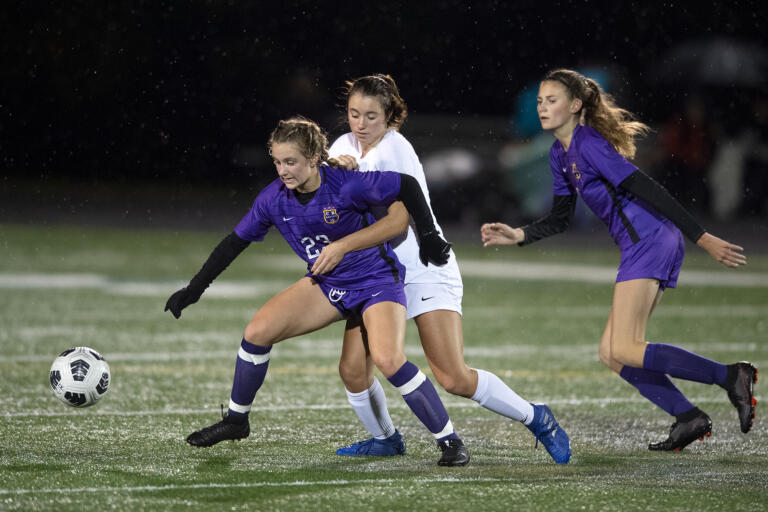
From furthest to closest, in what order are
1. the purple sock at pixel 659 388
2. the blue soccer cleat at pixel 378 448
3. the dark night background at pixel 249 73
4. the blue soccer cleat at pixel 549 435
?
the dark night background at pixel 249 73, the purple sock at pixel 659 388, the blue soccer cleat at pixel 378 448, the blue soccer cleat at pixel 549 435

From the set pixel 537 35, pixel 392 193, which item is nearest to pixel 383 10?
pixel 537 35

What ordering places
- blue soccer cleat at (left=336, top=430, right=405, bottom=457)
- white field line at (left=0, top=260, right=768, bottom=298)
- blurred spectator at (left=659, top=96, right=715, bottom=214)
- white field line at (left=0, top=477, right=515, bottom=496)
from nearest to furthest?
white field line at (left=0, top=477, right=515, bottom=496) < blue soccer cleat at (left=336, top=430, right=405, bottom=457) < white field line at (left=0, top=260, right=768, bottom=298) < blurred spectator at (left=659, top=96, right=715, bottom=214)

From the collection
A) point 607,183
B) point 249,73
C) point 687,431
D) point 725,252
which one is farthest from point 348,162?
point 249,73

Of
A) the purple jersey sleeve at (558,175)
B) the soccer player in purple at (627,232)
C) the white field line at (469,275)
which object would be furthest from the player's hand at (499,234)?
the white field line at (469,275)

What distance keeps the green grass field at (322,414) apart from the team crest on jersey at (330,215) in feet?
3.67

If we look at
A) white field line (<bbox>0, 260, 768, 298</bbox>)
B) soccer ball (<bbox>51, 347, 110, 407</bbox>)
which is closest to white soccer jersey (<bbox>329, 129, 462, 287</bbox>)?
soccer ball (<bbox>51, 347, 110, 407</bbox>)

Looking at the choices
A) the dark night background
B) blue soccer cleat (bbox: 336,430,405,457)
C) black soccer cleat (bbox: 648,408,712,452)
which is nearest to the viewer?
blue soccer cleat (bbox: 336,430,405,457)

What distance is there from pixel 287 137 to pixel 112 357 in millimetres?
4221

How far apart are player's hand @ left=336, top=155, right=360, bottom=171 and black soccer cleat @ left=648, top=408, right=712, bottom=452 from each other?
2.05 m

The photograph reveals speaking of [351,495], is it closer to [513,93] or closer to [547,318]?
[547,318]

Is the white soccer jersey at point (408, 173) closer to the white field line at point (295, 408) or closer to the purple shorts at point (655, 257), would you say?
the purple shorts at point (655, 257)

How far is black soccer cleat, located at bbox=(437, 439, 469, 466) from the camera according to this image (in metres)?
5.11

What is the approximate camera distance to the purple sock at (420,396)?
199 inches

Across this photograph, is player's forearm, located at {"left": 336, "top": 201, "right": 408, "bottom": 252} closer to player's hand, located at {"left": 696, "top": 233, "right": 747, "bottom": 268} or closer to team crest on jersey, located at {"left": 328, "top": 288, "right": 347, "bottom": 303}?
team crest on jersey, located at {"left": 328, "top": 288, "right": 347, "bottom": 303}
